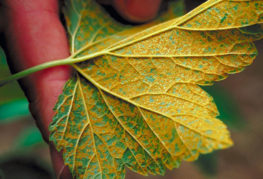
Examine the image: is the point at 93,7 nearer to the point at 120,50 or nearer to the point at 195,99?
the point at 120,50

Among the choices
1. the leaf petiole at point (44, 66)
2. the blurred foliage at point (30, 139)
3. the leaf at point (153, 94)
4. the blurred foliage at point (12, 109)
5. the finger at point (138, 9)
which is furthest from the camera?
the blurred foliage at point (30, 139)

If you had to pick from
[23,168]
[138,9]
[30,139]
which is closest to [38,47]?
[138,9]

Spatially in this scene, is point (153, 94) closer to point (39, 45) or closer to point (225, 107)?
point (39, 45)

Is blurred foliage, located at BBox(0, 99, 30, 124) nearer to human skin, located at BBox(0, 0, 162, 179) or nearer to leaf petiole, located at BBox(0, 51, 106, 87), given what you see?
human skin, located at BBox(0, 0, 162, 179)

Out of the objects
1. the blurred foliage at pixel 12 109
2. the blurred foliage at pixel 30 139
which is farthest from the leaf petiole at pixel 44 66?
the blurred foliage at pixel 30 139

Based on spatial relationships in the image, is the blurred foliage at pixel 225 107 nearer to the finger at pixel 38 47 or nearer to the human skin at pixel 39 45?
the human skin at pixel 39 45

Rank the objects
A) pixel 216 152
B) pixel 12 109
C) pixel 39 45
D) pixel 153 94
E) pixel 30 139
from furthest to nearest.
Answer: pixel 216 152, pixel 30 139, pixel 12 109, pixel 39 45, pixel 153 94
